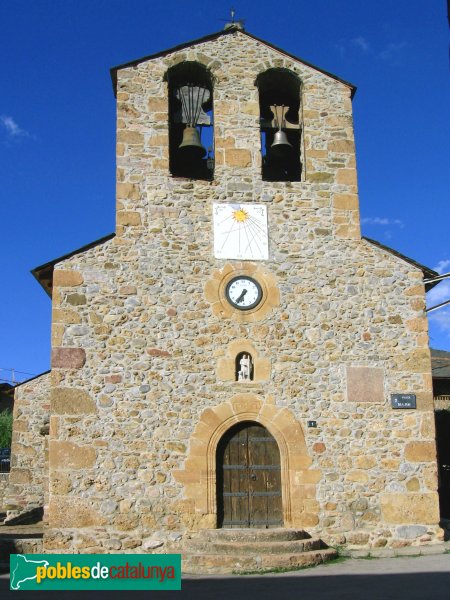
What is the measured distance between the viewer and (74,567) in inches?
360

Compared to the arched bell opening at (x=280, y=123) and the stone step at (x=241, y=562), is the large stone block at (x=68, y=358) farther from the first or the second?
the arched bell opening at (x=280, y=123)

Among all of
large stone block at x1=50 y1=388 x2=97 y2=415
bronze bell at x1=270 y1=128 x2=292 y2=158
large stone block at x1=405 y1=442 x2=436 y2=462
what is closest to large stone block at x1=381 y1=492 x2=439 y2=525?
large stone block at x1=405 y1=442 x2=436 y2=462

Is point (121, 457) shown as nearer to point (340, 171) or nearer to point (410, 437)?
point (410, 437)

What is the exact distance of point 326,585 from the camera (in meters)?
8.09

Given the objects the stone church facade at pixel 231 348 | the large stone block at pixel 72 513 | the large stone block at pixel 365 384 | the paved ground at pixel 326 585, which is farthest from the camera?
the large stone block at pixel 365 384

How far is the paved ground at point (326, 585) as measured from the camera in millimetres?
7434

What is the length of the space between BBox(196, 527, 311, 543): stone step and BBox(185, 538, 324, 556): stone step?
6cm

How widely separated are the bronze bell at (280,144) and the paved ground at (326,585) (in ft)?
22.4

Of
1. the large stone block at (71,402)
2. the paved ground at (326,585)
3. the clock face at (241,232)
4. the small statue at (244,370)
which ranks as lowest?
the paved ground at (326,585)

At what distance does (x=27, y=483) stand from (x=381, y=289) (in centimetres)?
984

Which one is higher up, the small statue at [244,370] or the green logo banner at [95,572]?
the small statue at [244,370]

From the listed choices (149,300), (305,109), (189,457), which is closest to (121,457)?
(189,457)

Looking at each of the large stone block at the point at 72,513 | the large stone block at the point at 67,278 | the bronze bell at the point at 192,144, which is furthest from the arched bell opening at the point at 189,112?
the large stone block at the point at 72,513

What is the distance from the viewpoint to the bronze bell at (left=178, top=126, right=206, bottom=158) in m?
12.0
